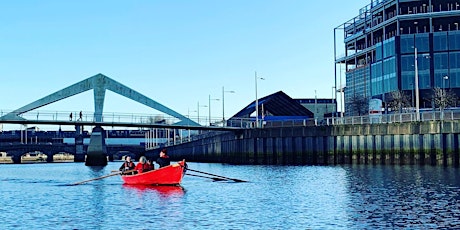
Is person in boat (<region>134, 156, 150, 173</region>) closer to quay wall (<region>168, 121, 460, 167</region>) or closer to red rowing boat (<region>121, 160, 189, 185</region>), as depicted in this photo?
red rowing boat (<region>121, 160, 189, 185</region>)

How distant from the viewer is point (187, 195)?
5116cm

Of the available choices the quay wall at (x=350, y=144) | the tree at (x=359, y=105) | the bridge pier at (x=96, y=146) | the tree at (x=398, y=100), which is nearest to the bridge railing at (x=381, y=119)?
the quay wall at (x=350, y=144)

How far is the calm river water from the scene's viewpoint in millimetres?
35031

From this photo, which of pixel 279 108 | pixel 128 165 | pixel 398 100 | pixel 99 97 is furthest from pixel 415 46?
pixel 128 165

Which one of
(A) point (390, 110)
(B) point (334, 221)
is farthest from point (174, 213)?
(A) point (390, 110)

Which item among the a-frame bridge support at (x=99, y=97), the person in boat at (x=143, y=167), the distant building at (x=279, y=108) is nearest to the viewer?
the person in boat at (x=143, y=167)

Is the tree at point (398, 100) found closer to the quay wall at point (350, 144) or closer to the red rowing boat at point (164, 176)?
the quay wall at point (350, 144)

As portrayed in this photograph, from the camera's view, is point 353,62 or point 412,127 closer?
point 412,127

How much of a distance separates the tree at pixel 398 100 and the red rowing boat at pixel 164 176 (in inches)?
3157

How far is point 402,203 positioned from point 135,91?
10021 cm

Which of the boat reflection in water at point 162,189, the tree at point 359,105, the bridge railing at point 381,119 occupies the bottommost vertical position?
the boat reflection in water at point 162,189

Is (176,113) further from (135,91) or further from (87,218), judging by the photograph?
(87,218)

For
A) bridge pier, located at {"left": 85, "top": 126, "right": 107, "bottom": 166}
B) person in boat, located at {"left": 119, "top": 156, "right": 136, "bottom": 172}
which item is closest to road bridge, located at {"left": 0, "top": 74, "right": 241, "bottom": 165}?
bridge pier, located at {"left": 85, "top": 126, "right": 107, "bottom": 166}

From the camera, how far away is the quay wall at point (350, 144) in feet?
274
